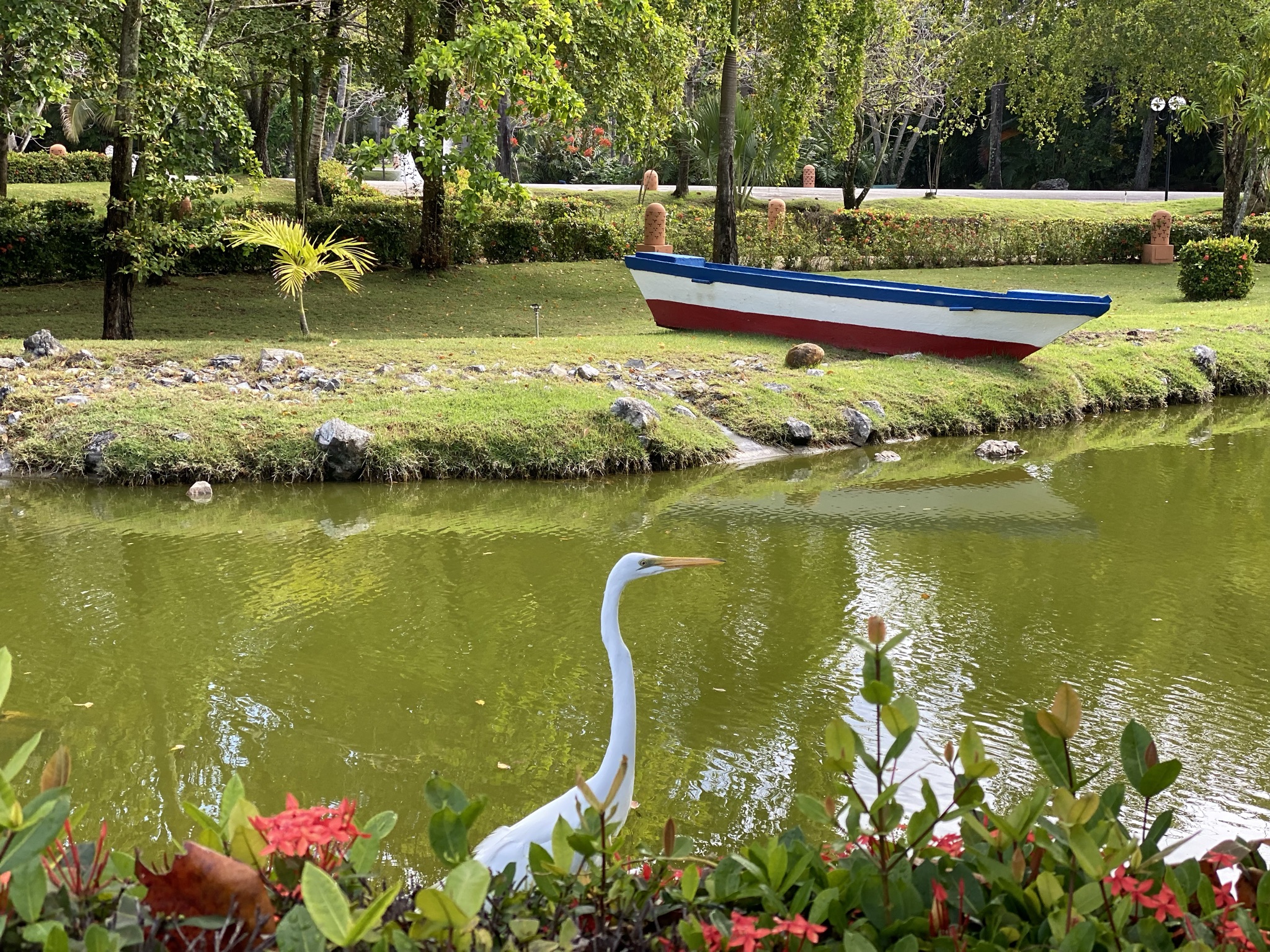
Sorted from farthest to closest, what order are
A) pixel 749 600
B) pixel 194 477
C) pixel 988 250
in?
pixel 988 250 → pixel 194 477 → pixel 749 600

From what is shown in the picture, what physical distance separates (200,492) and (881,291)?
7.29 m

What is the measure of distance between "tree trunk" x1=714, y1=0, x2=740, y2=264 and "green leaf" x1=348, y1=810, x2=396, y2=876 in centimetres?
1381

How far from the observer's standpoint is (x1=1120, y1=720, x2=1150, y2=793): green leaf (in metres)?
1.58

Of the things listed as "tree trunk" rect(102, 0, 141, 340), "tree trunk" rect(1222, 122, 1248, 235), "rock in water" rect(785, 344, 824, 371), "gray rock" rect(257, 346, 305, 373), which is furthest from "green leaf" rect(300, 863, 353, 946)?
"tree trunk" rect(1222, 122, 1248, 235)

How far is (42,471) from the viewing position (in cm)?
809

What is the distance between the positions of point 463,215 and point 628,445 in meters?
3.49

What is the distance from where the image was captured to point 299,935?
1275 mm

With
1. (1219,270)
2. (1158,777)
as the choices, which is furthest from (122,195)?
(1219,270)

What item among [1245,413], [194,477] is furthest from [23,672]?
[1245,413]

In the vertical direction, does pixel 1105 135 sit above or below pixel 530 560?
above

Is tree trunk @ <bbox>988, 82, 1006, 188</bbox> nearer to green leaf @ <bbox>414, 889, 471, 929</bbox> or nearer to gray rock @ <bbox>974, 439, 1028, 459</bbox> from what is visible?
gray rock @ <bbox>974, 439, 1028, 459</bbox>

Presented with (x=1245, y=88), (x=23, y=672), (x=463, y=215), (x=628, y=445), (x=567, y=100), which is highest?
(x=1245, y=88)

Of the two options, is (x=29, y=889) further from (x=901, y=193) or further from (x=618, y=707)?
(x=901, y=193)

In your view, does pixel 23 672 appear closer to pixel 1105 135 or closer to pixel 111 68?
pixel 111 68
